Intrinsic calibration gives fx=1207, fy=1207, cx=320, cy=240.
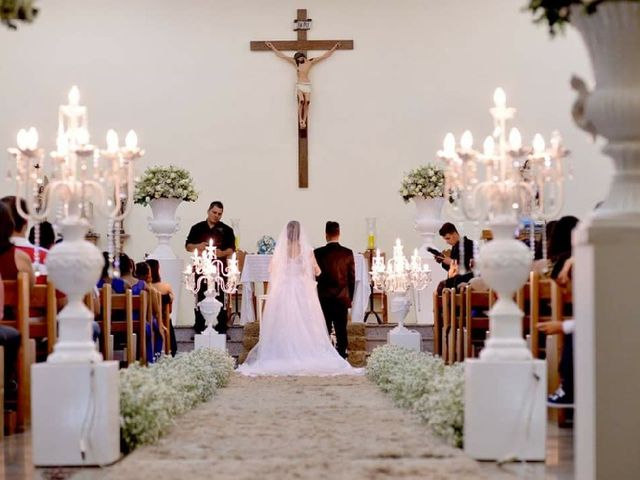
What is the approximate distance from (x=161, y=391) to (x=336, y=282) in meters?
6.77

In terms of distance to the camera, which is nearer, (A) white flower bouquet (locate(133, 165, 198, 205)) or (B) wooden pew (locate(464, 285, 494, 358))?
(B) wooden pew (locate(464, 285, 494, 358))

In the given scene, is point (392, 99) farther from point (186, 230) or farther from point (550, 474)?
point (550, 474)

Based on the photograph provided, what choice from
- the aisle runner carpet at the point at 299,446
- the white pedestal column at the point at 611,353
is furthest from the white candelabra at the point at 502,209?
the white pedestal column at the point at 611,353

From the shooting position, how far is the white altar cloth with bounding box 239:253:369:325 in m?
14.1

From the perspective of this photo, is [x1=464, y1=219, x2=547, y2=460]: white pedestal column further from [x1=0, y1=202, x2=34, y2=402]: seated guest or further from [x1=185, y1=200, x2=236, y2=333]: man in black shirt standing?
[x1=185, y1=200, x2=236, y2=333]: man in black shirt standing

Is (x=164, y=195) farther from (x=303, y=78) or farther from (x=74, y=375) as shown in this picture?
(x=74, y=375)

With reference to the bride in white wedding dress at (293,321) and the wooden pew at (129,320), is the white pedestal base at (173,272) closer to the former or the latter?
the bride in white wedding dress at (293,321)

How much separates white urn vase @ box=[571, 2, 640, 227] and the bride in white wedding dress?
8053 mm

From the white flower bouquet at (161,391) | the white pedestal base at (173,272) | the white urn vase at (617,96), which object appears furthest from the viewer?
the white pedestal base at (173,272)

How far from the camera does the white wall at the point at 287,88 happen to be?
16969mm

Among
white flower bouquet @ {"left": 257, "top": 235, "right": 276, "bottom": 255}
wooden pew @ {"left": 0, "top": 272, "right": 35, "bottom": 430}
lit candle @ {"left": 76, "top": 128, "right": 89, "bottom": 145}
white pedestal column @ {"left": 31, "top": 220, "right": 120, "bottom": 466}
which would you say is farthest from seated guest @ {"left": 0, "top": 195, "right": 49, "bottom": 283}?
white flower bouquet @ {"left": 257, "top": 235, "right": 276, "bottom": 255}

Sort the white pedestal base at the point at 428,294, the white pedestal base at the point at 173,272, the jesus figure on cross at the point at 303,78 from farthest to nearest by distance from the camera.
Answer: the jesus figure on cross at the point at 303,78
the white pedestal base at the point at 428,294
the white pedestal base at the point at 173,272

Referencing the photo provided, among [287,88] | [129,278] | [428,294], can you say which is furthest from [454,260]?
[287,88]

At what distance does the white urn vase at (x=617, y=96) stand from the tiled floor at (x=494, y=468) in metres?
1.28
